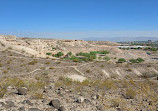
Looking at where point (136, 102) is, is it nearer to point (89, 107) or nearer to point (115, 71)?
point (89, 107)

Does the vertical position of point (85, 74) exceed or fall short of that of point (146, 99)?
it falls short

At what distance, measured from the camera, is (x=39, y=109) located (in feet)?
15.7

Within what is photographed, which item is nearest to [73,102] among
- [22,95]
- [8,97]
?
[22,95]

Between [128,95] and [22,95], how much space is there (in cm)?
496

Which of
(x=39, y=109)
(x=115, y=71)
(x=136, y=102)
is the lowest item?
(x=115, y=71)

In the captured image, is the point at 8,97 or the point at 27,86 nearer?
the point at 8,97

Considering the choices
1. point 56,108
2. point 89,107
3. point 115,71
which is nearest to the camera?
point 56,108

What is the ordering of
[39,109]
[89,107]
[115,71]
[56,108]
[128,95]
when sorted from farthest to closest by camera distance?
1. [115,71]
2. [128,95]
3. [89,107]
4. [56,108]
5. [39,109]

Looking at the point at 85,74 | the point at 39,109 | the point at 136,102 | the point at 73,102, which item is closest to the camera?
the point at 39,109

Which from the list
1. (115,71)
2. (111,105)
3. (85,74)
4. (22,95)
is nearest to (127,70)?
(115,71)

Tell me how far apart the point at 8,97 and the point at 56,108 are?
2.18m

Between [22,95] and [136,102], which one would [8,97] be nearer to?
[22,95]

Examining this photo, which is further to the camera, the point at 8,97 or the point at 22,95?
the point at 22,95

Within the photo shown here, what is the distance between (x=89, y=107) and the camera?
543 centimetres
